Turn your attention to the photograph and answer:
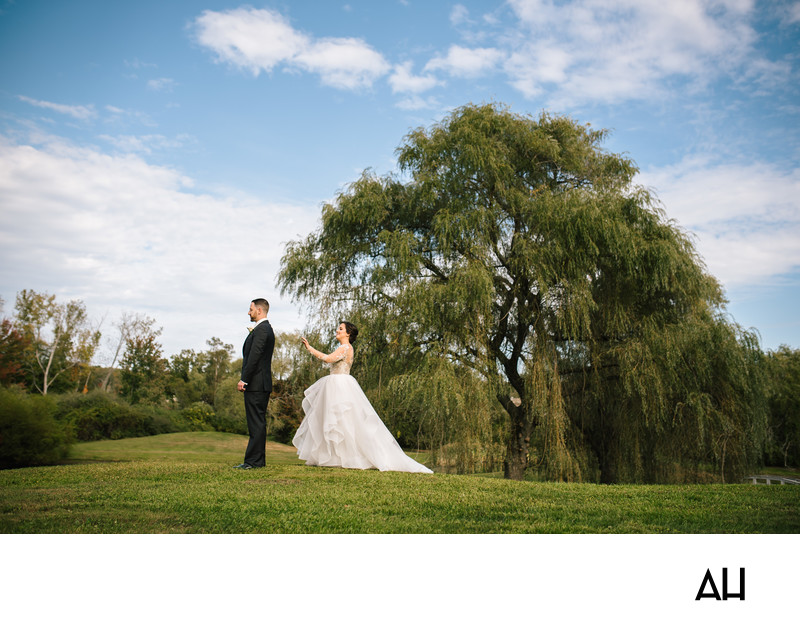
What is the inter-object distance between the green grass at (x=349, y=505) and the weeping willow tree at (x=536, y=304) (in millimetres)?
5330

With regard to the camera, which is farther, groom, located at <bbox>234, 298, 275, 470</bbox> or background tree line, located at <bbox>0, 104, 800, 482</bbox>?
background tree line, located at <bbox>0, 104, 800, 482</bbox>

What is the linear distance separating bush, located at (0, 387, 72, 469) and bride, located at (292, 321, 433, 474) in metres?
6.50

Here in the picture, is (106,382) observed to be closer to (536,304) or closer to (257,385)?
(536,304)

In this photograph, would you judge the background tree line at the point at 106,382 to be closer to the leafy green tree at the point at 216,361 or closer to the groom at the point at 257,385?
the leafy green tree at the point at 216,361

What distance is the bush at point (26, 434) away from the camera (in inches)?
426

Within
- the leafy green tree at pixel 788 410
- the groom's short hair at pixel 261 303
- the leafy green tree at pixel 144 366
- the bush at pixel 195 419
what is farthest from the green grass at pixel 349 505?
the leafy green tree at pixel 144 366

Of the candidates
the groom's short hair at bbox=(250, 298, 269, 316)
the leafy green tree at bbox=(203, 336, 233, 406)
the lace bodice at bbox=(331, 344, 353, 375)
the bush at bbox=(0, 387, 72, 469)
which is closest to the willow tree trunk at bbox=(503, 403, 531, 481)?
the lace bodice at bbox=(331, 344, 353, 375)

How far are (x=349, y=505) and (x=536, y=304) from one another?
9296 millimetres

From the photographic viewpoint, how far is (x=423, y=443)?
13.0 metres

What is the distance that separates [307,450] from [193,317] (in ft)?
39.1

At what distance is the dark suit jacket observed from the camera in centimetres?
761

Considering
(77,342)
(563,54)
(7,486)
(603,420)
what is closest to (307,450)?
(7,486)

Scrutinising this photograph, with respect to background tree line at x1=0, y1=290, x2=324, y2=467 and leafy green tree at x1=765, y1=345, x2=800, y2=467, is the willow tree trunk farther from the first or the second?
leafy green tree at x1=765, y1=345, x2=800, y2=467

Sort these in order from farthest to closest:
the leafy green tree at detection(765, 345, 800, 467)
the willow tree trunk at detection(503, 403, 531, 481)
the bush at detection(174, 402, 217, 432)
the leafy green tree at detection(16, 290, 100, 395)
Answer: the bush at detection(174, 402, 217, 432)
the leafy green tree at detection(16, 290, 100, 395)
the leafy green tree at detection(765, 345, 800, 467)
the willow tree trunk at detection(503, 403, 531, 481)
